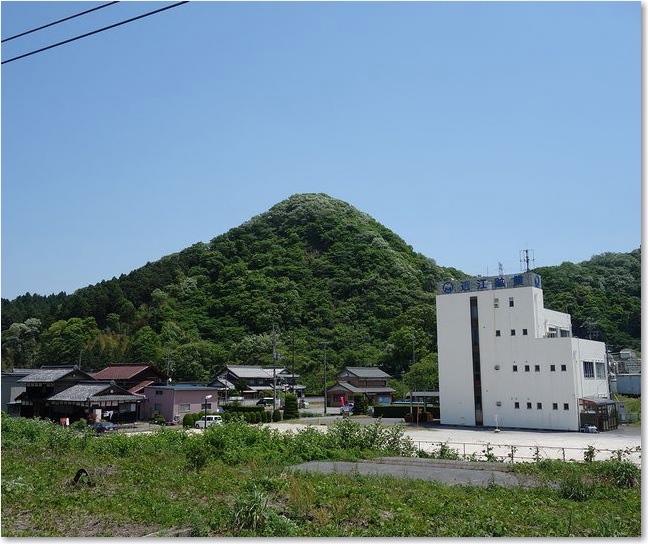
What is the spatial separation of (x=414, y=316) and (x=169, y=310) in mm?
29942

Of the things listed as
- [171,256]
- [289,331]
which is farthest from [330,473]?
[171,256]

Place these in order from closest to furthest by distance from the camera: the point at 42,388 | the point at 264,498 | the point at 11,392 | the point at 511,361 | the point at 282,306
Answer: the point at 264,498 < the point at 511,361 < the point at 42,388 < the point at 11,392 < the point at 282,306

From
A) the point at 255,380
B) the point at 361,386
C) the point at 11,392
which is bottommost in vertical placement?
the point at 361,386

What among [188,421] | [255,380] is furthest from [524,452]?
[255,380]

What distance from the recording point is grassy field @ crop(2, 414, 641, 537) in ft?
23.8

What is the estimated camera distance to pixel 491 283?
34.9m

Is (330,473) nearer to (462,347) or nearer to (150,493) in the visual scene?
(150,493)

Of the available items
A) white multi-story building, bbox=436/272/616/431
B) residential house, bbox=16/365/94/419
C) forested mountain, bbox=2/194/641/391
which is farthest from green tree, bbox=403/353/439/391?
residential house, bbox=16/365/94/419

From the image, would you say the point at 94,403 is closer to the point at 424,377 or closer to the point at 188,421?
the point at 188,421

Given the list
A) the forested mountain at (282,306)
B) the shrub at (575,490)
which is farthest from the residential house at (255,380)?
the shrub at (575,490)

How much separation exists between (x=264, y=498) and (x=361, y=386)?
150ft

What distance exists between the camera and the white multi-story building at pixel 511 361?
31000mm

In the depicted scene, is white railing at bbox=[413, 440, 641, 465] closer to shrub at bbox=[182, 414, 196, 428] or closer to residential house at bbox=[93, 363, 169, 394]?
shrub at bbox=[182, 414, 196, 428]

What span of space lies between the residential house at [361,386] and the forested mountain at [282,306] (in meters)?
4.52
